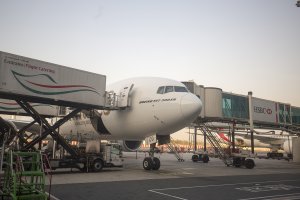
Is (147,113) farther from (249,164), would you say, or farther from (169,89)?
(249,164)

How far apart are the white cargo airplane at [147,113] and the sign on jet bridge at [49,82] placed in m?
1.88

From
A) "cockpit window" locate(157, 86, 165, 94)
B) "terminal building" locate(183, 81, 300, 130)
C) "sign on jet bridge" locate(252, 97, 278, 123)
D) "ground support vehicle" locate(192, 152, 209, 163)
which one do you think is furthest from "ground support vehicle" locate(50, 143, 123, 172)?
"sign on jet bridge" locate(252, 97, 278, 123)

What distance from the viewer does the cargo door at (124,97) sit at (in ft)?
66.7

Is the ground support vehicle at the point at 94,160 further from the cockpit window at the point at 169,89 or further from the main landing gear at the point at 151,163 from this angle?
the cockpit window at the point at 169,89

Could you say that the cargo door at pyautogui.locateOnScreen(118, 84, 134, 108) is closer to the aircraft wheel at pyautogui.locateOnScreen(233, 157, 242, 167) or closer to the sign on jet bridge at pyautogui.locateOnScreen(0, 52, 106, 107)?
the sign on jet bridge at pyautogui.locateOnScreen(0, 52, 106, 107)

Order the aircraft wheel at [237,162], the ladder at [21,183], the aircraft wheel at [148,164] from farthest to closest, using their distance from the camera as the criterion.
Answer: the aircraft wheel at [237,162], the aircraft wheel at [148,164], the ladder at [21,183]

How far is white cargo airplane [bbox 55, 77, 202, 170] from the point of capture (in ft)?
59.4

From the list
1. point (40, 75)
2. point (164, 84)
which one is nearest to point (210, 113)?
point (164, 84)

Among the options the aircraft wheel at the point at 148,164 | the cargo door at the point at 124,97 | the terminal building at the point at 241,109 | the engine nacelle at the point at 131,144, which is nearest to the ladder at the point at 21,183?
the cargo door at the point at 124,97

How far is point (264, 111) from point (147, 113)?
23470mm

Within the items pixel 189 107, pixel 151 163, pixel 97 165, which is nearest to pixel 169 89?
pixel 189 107

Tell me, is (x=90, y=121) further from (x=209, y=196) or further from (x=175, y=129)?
(x=209, y=196)

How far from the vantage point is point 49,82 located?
60.7 ft

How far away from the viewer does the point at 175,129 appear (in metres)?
19.0
